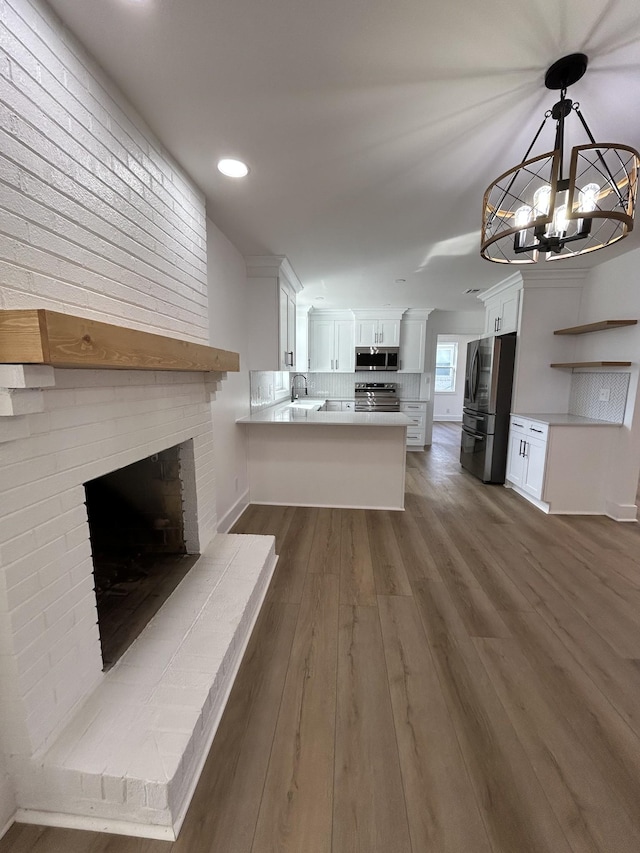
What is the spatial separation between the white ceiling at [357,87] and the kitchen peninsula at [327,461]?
1.85 m

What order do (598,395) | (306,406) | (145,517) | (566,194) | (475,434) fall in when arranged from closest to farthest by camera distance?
1. (566,194)
2. (145,517)
3. (598,395)
4. (475,434)
5. (306,406)

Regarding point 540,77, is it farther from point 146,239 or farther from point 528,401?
point 528,401

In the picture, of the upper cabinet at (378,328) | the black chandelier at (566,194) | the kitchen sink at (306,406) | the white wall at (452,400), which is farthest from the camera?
the white wall at (452,400)

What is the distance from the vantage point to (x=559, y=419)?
367 centimetres

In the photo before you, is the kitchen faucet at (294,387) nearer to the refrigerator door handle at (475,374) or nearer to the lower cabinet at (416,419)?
the lower cabinet at (416,419)

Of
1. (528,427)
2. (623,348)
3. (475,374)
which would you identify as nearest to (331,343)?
(475,374)

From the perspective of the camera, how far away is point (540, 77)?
134 cm

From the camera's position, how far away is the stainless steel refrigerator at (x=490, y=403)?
13.6ft

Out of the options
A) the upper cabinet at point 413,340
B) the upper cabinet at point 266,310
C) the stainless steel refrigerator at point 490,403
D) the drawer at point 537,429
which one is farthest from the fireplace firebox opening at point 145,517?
the upper cabinet at point 413,340

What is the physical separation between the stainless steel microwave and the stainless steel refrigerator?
1.54 meters

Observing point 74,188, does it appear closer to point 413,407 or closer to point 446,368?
point 413,407

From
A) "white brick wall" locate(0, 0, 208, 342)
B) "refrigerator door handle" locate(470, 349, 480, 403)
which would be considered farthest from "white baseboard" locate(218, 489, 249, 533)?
"refrigerator door handle" locate(470, 349, 480, 403)

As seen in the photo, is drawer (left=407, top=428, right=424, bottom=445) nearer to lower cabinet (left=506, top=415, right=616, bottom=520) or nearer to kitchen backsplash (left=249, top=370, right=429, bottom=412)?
kitchen backsplash (left=249, top=370, right=429, bottom=412)

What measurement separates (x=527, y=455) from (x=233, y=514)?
10.5ft
